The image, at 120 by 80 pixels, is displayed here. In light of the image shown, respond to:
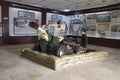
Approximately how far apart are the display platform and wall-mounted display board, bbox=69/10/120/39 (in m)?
4.08

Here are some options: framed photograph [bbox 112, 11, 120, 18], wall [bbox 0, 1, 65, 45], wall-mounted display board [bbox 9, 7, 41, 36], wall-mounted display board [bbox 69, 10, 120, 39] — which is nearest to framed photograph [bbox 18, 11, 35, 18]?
wall-mounted display board [bbox 9, 7, 41, 36]

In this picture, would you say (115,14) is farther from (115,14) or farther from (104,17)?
(104,17)

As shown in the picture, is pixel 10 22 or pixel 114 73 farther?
pixel 10 22

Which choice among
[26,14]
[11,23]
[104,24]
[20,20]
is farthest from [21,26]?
[104,24]

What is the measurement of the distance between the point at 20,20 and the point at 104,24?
21.0 ft

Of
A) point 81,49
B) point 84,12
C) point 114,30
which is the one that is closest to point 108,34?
point 114,30

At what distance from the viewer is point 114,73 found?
12.4 feet

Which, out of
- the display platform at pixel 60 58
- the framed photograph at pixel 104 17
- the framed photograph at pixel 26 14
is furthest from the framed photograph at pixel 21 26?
the framed photograph at pixel 104 17

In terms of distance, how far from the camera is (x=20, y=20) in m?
9.17

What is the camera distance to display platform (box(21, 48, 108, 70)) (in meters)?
3.97

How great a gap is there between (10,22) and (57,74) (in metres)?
6.63

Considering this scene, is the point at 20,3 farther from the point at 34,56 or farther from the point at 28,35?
the point at 34,56

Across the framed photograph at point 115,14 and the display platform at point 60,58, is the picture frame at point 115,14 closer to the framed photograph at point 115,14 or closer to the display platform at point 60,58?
the framed photograph at point 115,14

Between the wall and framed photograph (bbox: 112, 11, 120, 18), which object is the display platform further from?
framed photograph (bbox: 112, 11, 120, 18)
